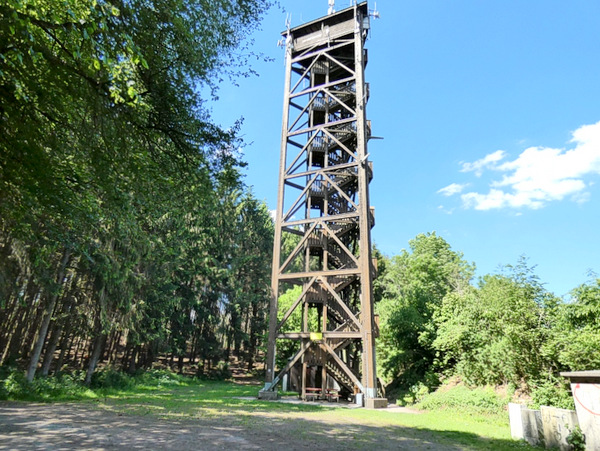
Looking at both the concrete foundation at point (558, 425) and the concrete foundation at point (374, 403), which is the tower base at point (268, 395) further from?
the concrete foundation at point (558, 425)

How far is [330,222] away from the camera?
782 inches

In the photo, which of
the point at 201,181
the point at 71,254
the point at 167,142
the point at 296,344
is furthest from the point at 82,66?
the point at 296,344

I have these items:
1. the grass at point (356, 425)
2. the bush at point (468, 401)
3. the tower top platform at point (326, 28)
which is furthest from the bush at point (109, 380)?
the tower top platform at point (326, 28)

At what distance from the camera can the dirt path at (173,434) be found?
6.06 metres

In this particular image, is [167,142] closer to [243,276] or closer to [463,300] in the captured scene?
[463,300]

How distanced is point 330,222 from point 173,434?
1416 cm

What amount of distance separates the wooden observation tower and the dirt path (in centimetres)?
690

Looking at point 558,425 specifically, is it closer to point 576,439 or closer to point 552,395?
point 576,439

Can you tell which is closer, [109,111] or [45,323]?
[109,111]

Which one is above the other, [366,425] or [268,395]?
[268,395]

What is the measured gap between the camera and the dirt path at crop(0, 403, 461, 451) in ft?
19.9

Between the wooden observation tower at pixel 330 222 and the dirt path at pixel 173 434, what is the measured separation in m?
6.90

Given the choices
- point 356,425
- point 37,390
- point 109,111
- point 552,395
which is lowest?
point 356,425

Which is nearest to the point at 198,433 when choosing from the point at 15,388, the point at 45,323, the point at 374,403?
the point at 15,388
